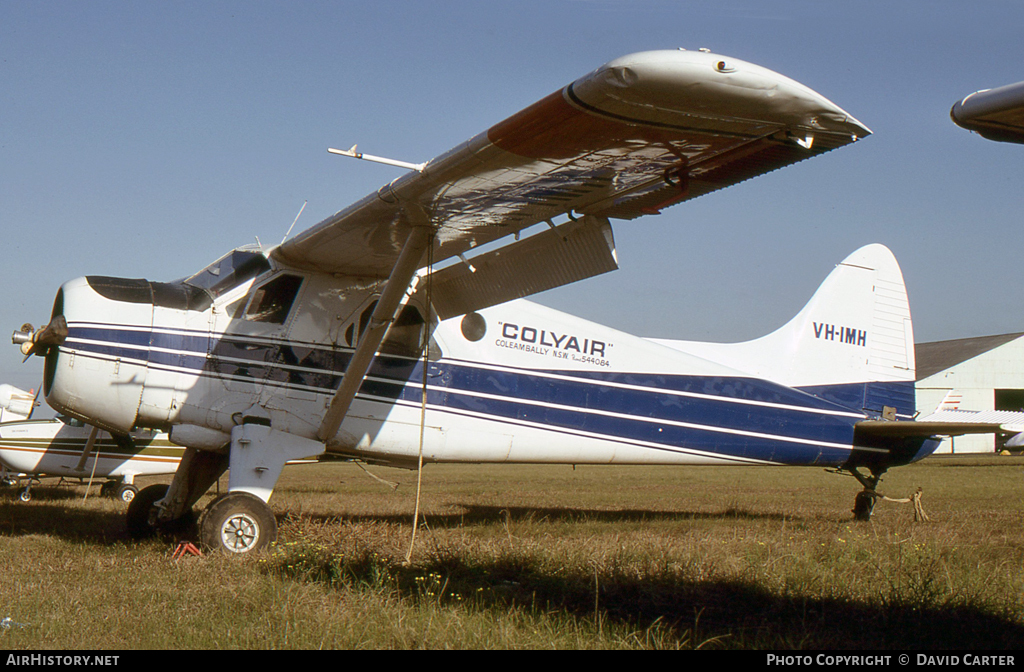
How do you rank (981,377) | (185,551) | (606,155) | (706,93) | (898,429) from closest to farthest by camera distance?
(706,93) < (606,155) < (185,551) < (898,429) < (981,377)

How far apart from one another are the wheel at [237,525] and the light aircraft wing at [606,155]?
7.49 feet

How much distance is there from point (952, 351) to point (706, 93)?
59.3 metres

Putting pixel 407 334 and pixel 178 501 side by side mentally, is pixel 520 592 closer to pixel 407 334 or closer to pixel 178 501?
pixel 407 334

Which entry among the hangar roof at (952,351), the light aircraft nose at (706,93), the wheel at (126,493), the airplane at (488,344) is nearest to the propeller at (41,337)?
the airplane at (488,344)

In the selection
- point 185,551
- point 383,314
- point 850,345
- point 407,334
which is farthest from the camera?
point 850,345

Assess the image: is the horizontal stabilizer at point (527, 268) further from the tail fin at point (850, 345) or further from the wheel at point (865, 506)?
the wheel at point (865, 506)

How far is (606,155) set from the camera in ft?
15.2

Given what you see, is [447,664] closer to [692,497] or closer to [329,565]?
[329,565]

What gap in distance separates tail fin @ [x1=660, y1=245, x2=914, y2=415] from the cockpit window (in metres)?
5.19

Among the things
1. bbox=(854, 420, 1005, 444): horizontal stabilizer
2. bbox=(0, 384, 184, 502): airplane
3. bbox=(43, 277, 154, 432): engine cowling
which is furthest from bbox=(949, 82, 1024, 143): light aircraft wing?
bbox=(0, 384, 184, 502): airplane

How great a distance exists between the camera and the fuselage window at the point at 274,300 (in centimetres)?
727

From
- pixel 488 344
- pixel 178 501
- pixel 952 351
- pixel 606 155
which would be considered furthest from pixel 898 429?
pixel 952 351

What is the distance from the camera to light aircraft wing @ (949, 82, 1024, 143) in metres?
2.55

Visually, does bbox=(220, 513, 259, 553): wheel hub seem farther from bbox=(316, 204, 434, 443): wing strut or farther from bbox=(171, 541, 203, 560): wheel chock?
bbox=(316, 204, 434, 443): wing strut
